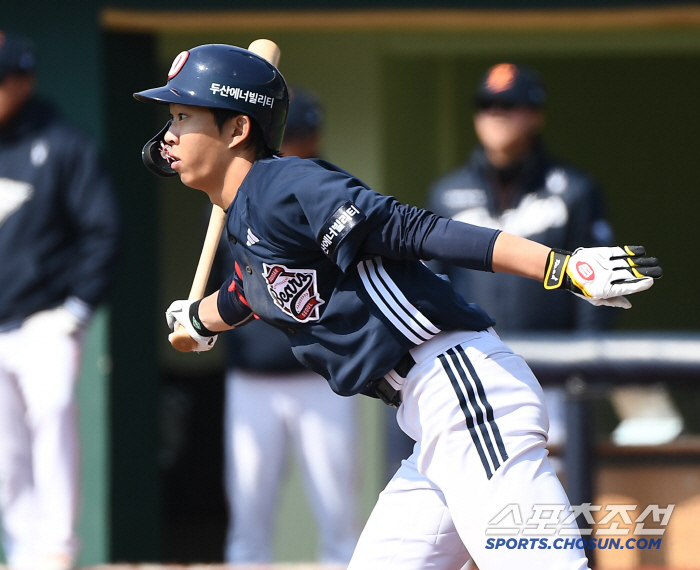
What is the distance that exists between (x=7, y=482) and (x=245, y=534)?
917 millimetres

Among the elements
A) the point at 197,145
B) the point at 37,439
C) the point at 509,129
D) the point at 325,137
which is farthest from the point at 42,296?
the point at 197,145

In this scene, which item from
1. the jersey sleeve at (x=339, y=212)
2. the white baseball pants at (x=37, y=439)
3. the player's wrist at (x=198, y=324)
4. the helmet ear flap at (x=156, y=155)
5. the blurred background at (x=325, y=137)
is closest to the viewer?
the jersey sleeve at (x=339, y=212)

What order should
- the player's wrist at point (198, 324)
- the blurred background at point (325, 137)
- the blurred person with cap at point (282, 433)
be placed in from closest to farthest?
the player's wrist at point (198, 324) < the blurred person with cap at point (282, 433) < the blurred background at point (325, 137)

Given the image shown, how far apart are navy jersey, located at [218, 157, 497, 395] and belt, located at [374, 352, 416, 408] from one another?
0.03 meters

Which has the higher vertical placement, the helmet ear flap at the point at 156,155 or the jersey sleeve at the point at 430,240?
the helmet ear flap at the point at 156,155

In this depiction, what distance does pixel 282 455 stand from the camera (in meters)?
4.64

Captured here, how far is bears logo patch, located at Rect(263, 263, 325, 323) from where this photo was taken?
2.41m

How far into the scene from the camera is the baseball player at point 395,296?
2.25 metres

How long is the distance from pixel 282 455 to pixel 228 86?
243 centimetres

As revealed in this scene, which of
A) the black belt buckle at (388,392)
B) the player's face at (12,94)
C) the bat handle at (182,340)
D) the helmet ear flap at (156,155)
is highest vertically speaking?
the player's face at (12,94)

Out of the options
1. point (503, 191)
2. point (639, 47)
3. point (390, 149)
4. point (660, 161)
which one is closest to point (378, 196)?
point (503, 191)

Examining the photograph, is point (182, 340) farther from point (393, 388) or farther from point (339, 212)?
point (339, 212)

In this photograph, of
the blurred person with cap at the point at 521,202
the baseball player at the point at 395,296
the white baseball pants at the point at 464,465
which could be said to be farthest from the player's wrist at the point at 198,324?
the blurred person with cap at the point at 521,202

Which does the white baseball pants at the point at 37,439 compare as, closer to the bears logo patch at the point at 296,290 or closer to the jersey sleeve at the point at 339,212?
the bears logo patch at the point at 296,290
